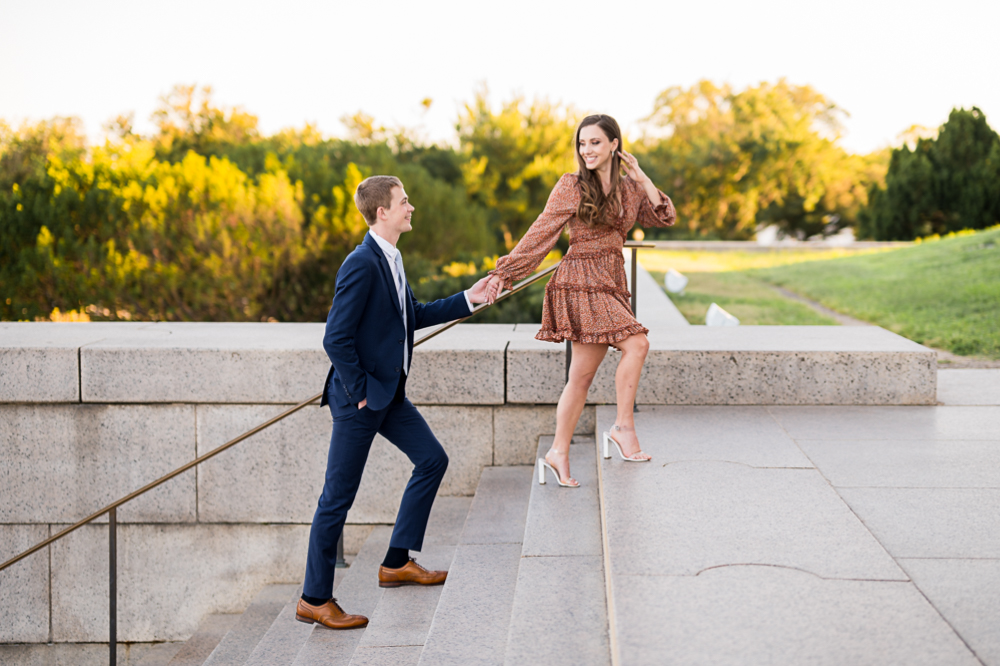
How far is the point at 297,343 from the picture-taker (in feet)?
18.0

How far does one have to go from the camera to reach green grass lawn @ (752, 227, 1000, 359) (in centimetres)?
939

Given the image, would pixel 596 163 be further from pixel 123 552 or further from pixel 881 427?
pixel 123 552

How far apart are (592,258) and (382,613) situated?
74.6 inches

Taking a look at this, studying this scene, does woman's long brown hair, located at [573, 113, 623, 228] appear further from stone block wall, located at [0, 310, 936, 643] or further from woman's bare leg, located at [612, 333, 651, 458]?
stone block wall, located at [0, 310, 936, 643]

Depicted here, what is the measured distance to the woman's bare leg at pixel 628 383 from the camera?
152 inches

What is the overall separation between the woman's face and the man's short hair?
2.74ft

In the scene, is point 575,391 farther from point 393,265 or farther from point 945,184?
point 945,184

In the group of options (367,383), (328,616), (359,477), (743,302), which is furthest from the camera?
(743,302)

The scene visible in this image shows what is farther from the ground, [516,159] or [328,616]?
[516,159]

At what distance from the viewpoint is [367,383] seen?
3486 mm

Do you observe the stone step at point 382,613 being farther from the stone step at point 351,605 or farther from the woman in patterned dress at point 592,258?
the woman in patterned dress at point 592,258

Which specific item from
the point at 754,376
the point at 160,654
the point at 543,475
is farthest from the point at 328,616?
the point at 754,376

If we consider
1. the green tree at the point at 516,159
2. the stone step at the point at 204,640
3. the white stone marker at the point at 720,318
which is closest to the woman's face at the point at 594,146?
the stone step at the point at 204,640

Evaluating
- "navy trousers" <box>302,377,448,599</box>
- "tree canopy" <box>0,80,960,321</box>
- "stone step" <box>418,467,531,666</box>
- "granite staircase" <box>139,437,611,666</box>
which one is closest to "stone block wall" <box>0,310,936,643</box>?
"granite staircase" <box>139,437,611,666</box>
